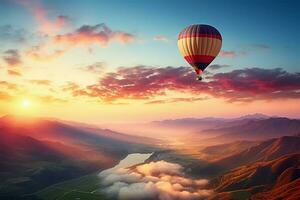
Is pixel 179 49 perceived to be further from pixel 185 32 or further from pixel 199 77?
pixel 199 77

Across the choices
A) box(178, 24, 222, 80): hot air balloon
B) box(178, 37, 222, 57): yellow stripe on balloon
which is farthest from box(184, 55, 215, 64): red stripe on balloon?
box(178, 37, 222, 57): yellow stripe on balloon

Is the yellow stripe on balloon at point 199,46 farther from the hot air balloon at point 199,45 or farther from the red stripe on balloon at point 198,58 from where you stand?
the red stripe on balloon at point 198,58

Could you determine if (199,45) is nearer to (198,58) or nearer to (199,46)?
(199,46)

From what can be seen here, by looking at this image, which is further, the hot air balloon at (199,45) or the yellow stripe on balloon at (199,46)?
the yellow stripe on balloon at (199,46)

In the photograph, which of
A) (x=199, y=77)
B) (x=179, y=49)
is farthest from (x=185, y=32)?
(x=199, y=77)

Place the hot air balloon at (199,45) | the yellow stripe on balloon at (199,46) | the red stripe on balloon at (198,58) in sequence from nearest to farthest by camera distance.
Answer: the hot air balloon at (199,45) → the yellow stripe on balloon at (199,46) → the red stripe on balloon at (198,58)

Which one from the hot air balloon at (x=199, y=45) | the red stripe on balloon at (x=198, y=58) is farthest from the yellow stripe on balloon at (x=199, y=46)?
the red stripe on balloon at (x=198, y=58)

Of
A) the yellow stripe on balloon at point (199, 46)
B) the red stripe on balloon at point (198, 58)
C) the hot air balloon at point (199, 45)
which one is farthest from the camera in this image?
the red stripe on balloon at point (198, 58)

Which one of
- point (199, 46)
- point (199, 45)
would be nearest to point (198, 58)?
point (199, 46)
